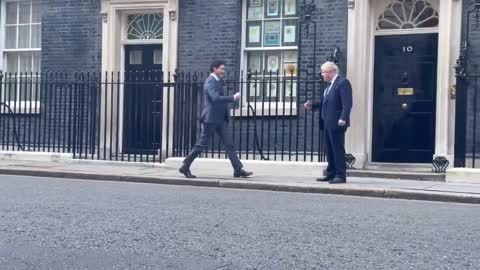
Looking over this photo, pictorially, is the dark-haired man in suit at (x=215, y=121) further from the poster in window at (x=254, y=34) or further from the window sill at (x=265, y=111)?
the poster in window at (x=254, y=34)

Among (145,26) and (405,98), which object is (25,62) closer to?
(145,26)

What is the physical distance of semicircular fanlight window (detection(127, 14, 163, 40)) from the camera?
48.2 ft

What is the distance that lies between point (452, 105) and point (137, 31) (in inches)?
263

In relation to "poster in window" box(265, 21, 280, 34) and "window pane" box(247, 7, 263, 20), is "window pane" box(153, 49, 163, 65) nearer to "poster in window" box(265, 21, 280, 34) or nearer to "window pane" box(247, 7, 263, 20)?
"window pane" box(247, 7, 263, 20)

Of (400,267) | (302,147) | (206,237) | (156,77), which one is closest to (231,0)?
(156,77)

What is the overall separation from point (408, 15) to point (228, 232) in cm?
746

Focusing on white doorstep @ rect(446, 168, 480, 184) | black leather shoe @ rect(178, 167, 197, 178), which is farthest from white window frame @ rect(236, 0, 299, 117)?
white doorstep @ rect(446, 168, 480, 184)

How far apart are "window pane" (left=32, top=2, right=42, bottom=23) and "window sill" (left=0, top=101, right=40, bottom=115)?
183 centimetres

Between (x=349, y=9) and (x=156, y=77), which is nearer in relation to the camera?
(x=349, y=9)

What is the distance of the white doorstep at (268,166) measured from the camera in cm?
Answer: 1144

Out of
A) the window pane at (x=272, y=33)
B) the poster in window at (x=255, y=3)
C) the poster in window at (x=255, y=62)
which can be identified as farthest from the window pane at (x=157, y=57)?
the window pane at (x=272, y=33)

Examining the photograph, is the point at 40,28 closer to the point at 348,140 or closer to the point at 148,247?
the point at 348,140

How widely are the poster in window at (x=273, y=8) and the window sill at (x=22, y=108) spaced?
5162mm

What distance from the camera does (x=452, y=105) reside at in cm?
1176
